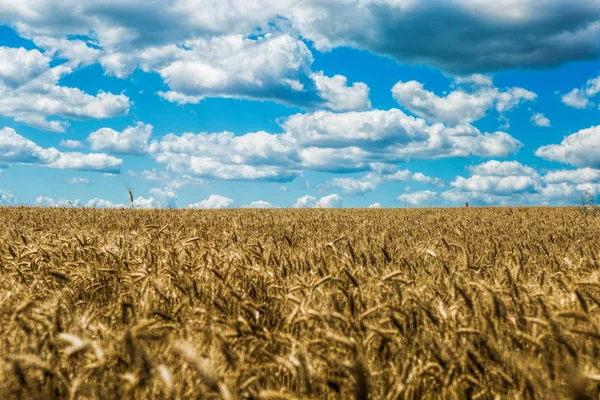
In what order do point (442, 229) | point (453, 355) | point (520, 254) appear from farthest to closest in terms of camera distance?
point (442, 229), point (520, 254), point (453, 355)

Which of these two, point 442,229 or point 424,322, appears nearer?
point 424,322

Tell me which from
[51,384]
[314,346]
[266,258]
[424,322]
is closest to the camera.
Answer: [51,384]

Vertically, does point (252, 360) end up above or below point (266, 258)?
below

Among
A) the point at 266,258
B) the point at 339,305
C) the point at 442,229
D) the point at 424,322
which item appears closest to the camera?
the point at 424,322

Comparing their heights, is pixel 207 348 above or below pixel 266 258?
below

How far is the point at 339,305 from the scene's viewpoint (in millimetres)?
3146

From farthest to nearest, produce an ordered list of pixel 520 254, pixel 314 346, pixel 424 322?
1. pixel 520 254
2. pixel 424 322
3. pixel 314 346

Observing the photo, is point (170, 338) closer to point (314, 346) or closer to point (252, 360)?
point (252, 360)

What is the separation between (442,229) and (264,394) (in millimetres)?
7579

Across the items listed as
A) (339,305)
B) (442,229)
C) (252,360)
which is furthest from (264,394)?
(442,229)

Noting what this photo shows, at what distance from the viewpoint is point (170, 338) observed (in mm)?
2400

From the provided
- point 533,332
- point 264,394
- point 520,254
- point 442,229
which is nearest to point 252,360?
point 264,394

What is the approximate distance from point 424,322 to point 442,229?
20.7 ft

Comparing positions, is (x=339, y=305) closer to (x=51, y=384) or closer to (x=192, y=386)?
(x=192, y=386)
